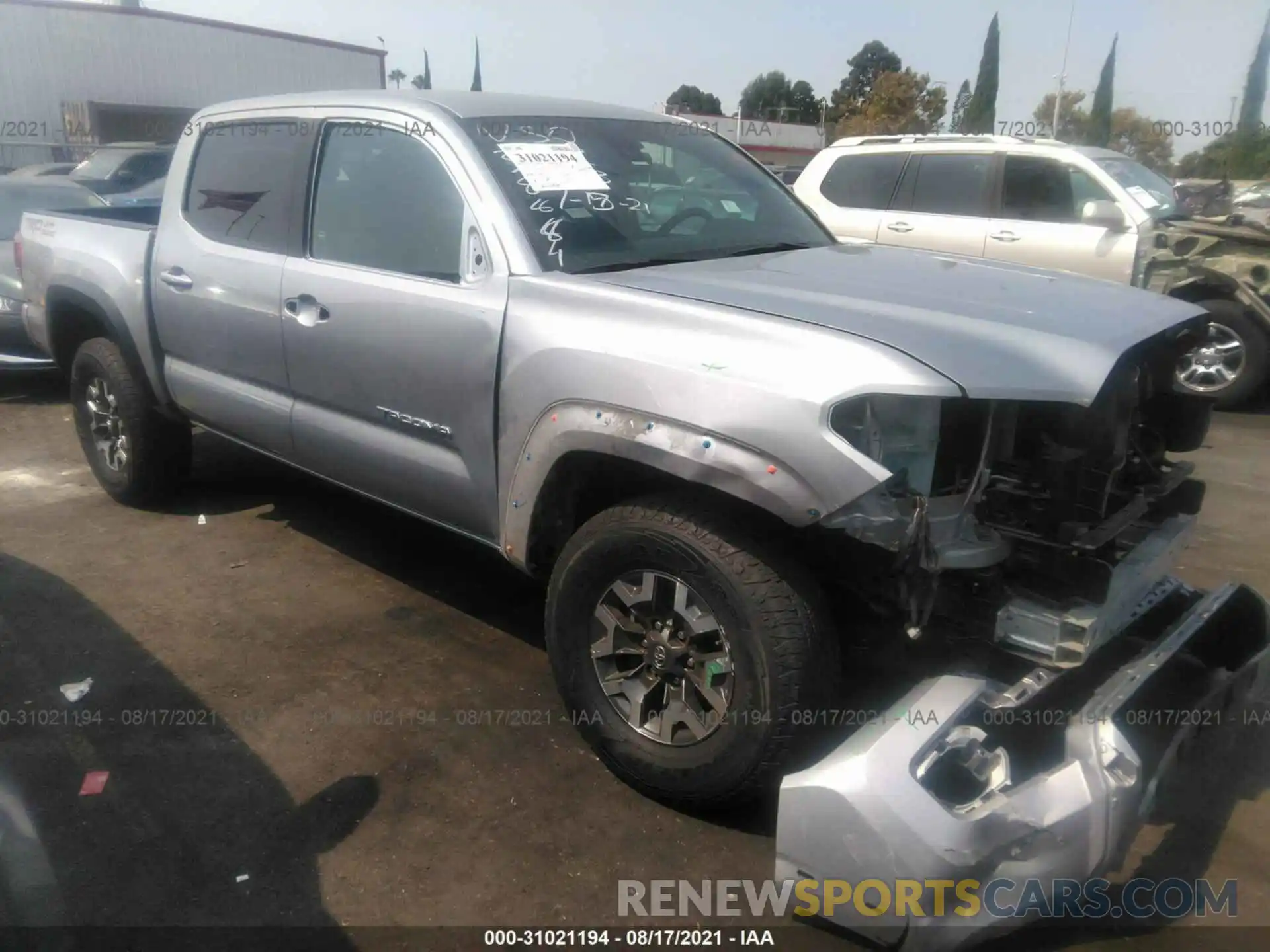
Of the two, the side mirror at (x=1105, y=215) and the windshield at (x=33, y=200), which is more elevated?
the side mirror at (x=1105, y=215)

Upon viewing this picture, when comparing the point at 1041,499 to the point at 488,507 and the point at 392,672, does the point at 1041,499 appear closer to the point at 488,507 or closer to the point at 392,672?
the point at 488,507

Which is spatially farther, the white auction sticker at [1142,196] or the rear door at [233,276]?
the white auction sticker at [1142,196]

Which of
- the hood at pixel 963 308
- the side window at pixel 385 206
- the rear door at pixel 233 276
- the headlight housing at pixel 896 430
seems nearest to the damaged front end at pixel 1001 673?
the headlight housing at pixel 896 430

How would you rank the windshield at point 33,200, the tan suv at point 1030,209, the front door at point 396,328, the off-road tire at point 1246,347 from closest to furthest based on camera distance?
the front door at point 396,328, the off-road tire at point 1246,347, the tan suv at point 1030,209, the windshield at point 33,200

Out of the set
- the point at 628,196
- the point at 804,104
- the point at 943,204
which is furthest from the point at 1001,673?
the point at 804,104

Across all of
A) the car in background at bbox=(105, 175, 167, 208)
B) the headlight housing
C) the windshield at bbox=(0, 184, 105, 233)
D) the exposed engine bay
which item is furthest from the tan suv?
the car in background at bbox=(105, 175, 167, 208)

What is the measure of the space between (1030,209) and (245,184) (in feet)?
19.2

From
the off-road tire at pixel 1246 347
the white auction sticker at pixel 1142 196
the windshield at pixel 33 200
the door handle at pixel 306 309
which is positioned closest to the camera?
the door handle at pixel 306 309

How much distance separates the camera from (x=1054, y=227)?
739 cm

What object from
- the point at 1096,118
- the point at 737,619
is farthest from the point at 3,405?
the point at 1096,118

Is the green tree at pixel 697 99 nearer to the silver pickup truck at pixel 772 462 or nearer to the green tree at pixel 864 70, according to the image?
the green tree at pixel 864 70

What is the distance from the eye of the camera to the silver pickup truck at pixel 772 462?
85.3 inches

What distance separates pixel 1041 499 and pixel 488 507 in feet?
5.09

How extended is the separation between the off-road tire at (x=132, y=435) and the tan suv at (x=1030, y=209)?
4358mm
